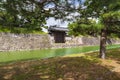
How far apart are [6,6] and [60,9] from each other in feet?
4.83

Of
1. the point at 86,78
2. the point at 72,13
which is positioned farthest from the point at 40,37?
the point at 72,13

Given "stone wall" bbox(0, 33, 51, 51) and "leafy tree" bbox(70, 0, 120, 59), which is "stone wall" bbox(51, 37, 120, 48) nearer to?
"stone wall" bbox(0, 33, 51, 51)

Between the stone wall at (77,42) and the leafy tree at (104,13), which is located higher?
the leafy tree at (104,13)

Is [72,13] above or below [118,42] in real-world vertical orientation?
above

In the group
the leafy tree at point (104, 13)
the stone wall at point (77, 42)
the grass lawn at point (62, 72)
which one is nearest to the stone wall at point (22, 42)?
the stone wall at point (77, 42)

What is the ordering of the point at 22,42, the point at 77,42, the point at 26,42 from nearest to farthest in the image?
the point at 22,42 < the point at 26,42 < the point at 77,42

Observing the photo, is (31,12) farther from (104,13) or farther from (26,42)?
(26,42)

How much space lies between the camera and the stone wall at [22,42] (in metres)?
19.7

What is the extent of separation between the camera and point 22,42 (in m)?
21.4

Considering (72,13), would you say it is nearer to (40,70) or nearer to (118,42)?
(40,70)

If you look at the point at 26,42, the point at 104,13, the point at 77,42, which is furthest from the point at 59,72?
the point at 77,42

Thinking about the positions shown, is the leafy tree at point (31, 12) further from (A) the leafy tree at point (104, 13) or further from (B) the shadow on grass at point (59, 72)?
(B) the shadow on grass at point (59, 72)

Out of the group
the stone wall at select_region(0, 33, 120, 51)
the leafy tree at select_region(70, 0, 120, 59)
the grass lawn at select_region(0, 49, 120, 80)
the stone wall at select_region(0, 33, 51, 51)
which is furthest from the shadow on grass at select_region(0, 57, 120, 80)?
the stone wall at select_region(0, 33, 51, 51)

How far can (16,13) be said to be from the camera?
509 cm
